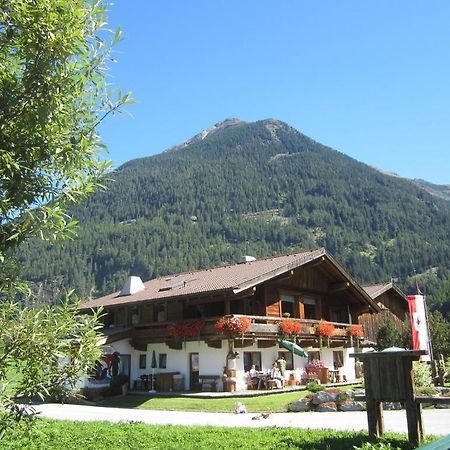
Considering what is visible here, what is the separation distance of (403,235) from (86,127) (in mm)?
165245

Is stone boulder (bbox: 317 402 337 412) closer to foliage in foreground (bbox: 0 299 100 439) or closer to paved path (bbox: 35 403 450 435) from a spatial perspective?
paved path (bbox: 35 403 450 435)

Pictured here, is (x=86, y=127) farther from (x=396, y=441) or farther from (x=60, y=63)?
(x=396, y=441)

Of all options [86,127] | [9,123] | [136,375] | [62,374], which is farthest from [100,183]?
[136,375]

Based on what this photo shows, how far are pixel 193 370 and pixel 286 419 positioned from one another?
980 cm

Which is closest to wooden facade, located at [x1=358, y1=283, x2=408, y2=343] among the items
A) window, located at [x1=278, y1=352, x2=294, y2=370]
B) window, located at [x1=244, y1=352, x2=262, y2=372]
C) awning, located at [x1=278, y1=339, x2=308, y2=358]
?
window, located at [x1=278, y1=352, x2=294, y2=370]

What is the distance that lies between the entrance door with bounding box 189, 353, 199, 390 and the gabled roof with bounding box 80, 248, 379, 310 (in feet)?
9.54

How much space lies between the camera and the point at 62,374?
5234 millimetres

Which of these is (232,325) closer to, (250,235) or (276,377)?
(276,377)

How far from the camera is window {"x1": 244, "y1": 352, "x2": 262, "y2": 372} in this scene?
23328mm

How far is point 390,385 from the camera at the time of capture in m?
9.07

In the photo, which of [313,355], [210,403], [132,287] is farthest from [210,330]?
[132,287]

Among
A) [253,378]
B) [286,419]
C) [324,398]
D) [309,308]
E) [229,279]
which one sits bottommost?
[286,419]

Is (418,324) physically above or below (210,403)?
above

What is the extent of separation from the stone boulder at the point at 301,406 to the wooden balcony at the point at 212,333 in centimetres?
518
